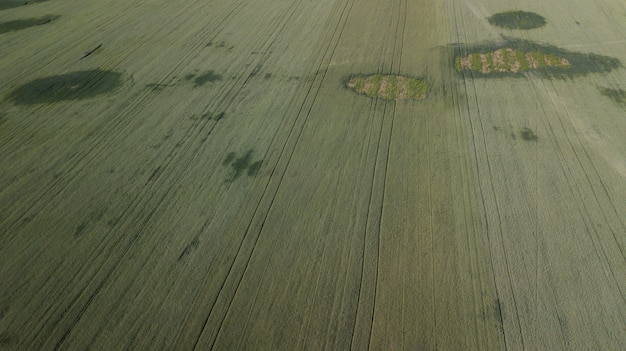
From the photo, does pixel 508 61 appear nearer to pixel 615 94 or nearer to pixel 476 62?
pixel 476 62

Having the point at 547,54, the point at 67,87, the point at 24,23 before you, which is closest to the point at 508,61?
the point at 547,54

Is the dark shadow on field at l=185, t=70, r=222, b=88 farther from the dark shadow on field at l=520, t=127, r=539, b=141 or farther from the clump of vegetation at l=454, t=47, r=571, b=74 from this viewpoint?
the dark shadow on field at l=520, t=127, r=539, b=141

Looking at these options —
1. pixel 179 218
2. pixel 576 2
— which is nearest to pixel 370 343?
pixel 179 218

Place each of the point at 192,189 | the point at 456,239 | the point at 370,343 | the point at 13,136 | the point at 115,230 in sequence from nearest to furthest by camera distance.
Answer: the point at 370,343 → the point at 456,239 → the point at 115,230 → the point at 192,189 → the point at 13,136

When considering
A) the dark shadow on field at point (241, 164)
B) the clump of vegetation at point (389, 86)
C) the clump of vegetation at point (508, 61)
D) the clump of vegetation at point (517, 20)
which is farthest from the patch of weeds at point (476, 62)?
the dark shadow on field at point (241, 164)

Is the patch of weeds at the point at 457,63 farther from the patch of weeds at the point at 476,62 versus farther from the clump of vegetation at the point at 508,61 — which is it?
the patch of weeds at the point at 476,62

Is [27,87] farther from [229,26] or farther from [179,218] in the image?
[179,218]

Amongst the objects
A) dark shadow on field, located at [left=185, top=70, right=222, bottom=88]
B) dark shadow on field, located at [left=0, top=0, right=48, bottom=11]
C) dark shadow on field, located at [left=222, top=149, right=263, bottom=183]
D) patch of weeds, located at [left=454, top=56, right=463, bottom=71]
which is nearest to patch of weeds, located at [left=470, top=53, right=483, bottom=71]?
patch of weeds, located at [left=454, top=56, right=463, bottom=71]
